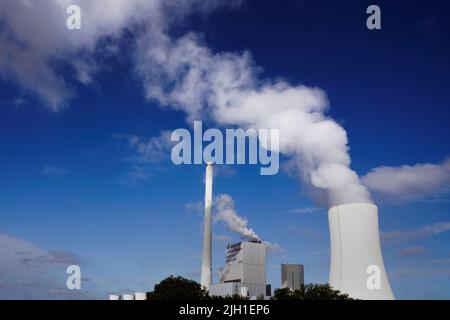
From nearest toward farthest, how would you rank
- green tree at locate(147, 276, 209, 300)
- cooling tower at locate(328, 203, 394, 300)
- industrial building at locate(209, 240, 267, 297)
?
cooling tower at locate(328, 203, 394, 300) → green tree at locate(147, 276, 209, 300) → industrial building at locate(209, 240, 267, 297)

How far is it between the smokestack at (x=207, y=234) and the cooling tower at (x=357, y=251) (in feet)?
118

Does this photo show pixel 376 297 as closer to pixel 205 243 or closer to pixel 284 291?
pixel 284 291

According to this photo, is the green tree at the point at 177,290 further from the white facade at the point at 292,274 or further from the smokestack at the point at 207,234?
the white facade at the point at 292,274

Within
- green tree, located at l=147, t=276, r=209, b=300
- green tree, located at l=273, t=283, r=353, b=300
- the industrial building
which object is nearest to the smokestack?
the industrial building

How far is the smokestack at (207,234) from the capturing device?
278ft

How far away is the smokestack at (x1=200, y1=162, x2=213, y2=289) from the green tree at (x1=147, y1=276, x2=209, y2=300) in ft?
73.9

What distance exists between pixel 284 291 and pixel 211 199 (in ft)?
114

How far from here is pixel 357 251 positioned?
49.5 m

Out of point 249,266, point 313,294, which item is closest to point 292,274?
point 249,266

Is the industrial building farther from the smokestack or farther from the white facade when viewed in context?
the smokestack

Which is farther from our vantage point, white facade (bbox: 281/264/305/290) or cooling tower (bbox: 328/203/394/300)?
white facade (bbox: 281/264/305/290)

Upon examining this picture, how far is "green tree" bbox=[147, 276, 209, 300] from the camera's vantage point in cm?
5722

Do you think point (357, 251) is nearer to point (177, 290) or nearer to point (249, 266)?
point (177, 290)
